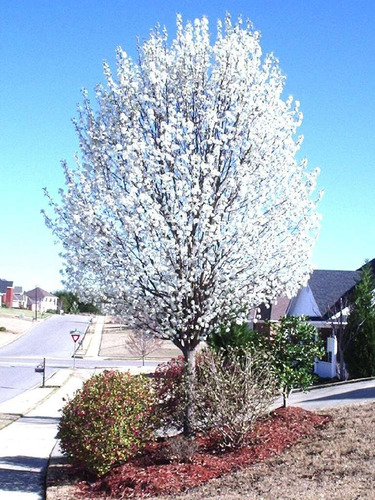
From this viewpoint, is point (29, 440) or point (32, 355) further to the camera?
point (32, 355)

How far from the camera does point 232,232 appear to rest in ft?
35.5

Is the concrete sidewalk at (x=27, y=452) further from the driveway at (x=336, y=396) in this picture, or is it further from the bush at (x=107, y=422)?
the driveway at (x=336, y=396)

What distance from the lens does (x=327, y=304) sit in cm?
2909

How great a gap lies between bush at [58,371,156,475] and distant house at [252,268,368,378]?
15472 millimetres

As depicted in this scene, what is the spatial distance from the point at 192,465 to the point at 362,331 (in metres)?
14.5

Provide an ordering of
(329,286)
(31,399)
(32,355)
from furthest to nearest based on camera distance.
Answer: (32,355), (329,286), (31,399)

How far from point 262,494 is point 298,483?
53 cm

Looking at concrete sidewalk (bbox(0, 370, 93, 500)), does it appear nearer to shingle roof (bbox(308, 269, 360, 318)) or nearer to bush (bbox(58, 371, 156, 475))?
bush (bbox(58, 371, 156, 475))

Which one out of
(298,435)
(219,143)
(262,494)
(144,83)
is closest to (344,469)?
(262,494)

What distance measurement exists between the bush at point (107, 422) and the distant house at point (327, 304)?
15.5 metres

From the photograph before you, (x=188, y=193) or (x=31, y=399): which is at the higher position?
(x=188, y=193)

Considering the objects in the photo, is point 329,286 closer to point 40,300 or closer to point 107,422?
point 107,422

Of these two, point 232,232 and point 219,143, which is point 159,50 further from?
point 232,232

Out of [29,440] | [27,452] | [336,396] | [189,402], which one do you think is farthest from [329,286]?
[189,402]
